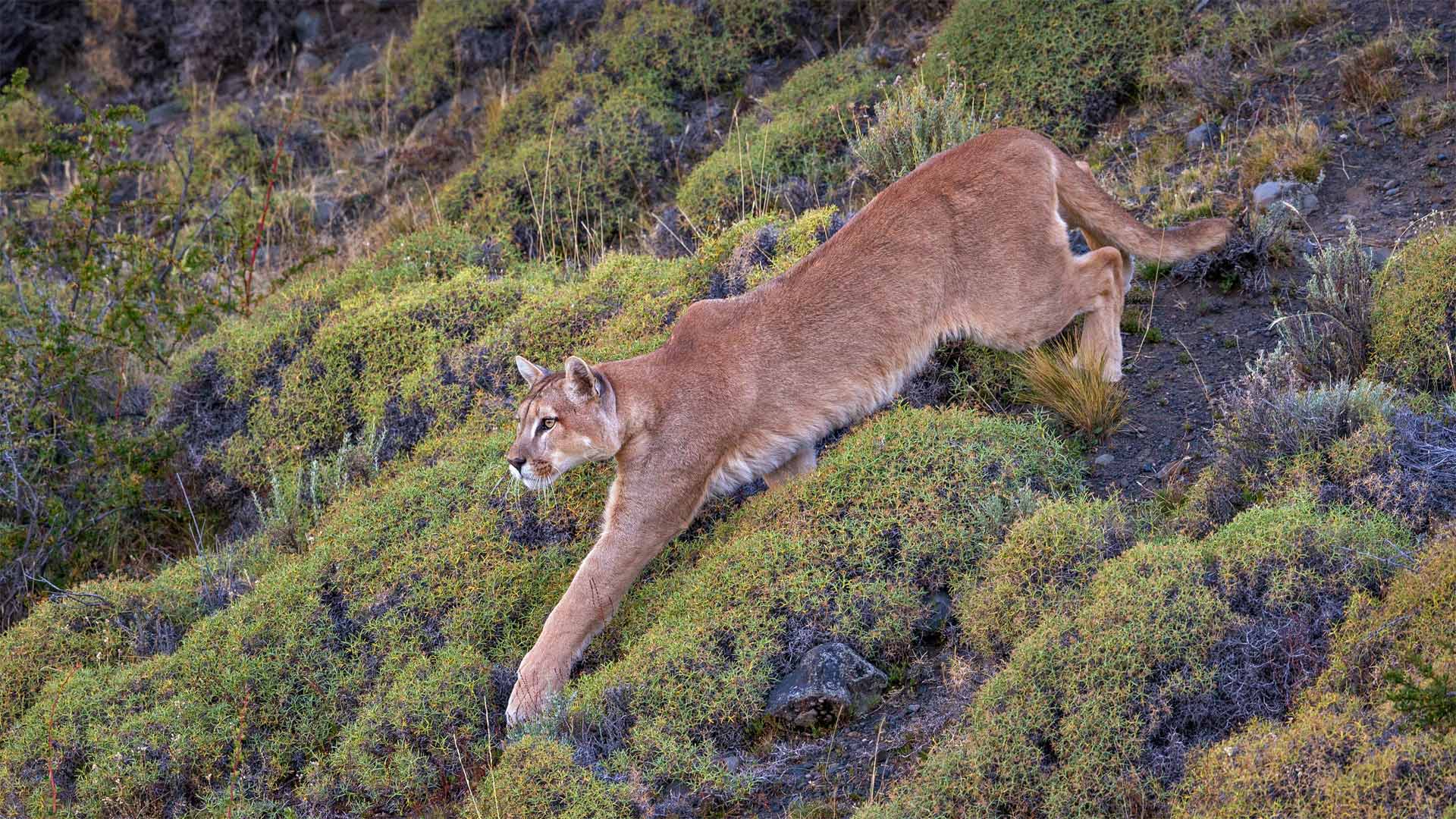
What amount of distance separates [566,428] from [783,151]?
4875 millimetres

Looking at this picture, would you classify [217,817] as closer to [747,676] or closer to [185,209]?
[747,676]

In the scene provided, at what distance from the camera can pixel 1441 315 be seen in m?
5.67

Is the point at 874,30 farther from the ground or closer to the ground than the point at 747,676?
farther from the ground

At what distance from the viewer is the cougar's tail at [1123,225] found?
656 centimetres

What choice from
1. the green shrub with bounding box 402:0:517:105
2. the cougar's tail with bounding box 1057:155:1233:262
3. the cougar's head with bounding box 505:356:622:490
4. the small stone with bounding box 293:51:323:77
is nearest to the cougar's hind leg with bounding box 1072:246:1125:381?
the cougar's tail with bounding box 1057:155:1233:262

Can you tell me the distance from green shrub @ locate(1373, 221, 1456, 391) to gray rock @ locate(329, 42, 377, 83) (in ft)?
39.3

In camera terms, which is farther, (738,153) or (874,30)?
(874,30)

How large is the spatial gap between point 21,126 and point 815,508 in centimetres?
1362

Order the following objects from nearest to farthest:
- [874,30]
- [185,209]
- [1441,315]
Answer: [1441,315] → [874,30] → [185,209]

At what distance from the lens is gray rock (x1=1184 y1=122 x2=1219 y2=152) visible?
342 inches

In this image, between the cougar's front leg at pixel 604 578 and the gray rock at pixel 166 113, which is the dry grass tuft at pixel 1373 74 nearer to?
the cougar's front leg at pixel 604 578

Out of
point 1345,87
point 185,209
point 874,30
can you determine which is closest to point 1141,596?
point 1345,87

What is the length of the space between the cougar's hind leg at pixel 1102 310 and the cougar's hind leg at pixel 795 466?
156 cm

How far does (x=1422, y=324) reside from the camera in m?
5.74
